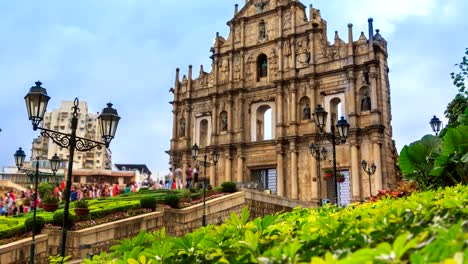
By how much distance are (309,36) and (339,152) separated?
865 centimetres

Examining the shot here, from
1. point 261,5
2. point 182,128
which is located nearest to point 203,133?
point 182,128

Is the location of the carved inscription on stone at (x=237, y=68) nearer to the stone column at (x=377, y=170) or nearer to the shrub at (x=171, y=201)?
the stone column at (x=377, y=170)

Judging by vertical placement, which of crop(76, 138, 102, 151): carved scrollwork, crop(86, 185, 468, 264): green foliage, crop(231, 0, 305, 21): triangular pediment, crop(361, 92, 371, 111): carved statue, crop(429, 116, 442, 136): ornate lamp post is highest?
crop(231, 0, 305, 21): triangular pediment

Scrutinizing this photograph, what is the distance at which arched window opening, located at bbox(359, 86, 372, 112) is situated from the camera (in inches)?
1144

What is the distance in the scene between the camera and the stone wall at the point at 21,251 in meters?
12.1

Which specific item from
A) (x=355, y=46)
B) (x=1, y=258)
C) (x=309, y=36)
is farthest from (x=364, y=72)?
(x=1, y=258)

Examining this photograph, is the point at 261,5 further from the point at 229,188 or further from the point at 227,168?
the point at 229,188

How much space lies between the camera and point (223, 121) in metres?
35.3

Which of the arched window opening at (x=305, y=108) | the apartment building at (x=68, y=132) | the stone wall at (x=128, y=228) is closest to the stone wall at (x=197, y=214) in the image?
the stone wall at (x=128, y=228)

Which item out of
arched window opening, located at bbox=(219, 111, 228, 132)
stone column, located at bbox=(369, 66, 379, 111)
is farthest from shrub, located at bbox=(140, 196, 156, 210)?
arched window opening, located at bbox=(219, 111, 228, 132)

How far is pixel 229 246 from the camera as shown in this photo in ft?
8.28

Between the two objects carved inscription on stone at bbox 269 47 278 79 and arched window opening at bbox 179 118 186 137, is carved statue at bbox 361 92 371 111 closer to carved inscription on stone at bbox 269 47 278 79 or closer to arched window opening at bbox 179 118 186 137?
carved inscription on stone at bbox 269 47 278 79

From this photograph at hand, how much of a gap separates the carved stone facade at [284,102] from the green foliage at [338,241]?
25.8 metres

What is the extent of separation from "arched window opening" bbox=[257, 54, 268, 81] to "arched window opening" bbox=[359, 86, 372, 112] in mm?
7665
